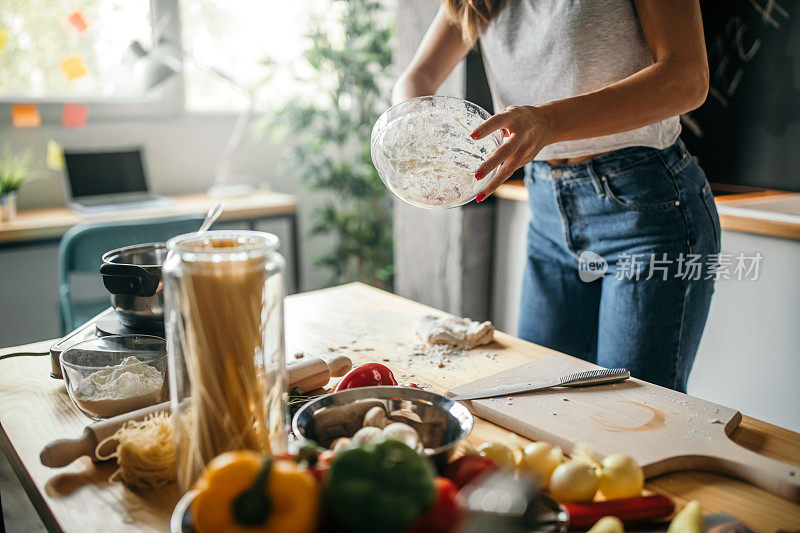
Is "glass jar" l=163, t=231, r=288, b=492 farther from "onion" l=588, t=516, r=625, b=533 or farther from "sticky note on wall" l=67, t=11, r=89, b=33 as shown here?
"sticky note on wall" l=67, t=11, r=89, b=33

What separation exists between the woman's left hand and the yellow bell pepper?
541 mm

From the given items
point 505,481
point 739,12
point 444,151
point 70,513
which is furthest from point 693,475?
point 739,12

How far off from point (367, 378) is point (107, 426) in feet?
1.09

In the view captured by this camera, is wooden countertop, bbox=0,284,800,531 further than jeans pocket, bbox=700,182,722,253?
No

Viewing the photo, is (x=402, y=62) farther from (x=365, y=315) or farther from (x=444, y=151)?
(x=444, y=151)

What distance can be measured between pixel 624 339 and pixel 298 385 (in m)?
0.61

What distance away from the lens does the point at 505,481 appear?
1.54 ft

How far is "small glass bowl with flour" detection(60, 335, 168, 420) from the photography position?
2.82ft

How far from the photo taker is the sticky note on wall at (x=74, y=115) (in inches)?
113

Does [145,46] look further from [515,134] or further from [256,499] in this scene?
[256,499]

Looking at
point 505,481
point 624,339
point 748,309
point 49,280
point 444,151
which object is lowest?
point 49,280

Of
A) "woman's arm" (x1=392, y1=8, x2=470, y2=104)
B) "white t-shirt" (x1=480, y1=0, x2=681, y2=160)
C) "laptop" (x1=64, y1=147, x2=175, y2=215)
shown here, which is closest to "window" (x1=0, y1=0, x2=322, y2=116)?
"laptop" (x1=64, y1=147, x2=175, y2=215)

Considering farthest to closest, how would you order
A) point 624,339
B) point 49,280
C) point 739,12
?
point 49,280
point 739,12
point 624,339

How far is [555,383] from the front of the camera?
92 cm
